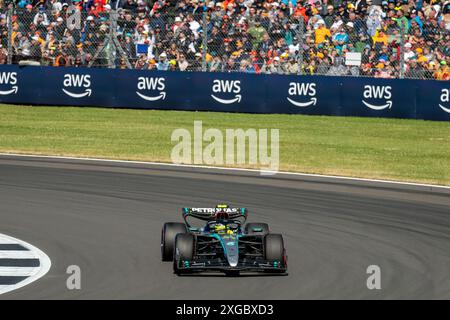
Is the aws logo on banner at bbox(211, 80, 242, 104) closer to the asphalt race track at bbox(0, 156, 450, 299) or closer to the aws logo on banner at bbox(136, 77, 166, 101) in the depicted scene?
the aws logo on banner at bbox(136, 77, 166, 101)

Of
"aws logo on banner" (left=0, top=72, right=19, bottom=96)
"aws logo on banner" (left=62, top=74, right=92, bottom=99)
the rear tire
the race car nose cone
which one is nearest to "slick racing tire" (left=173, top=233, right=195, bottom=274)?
the race car nose cone

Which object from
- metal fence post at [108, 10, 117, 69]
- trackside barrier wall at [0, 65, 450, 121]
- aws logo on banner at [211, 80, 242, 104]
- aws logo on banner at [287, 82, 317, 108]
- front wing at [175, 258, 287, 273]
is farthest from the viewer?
metal fence post at [108, 10, 117, 69]

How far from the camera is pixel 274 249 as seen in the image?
1124 cm

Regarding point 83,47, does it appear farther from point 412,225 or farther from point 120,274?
point 120,274

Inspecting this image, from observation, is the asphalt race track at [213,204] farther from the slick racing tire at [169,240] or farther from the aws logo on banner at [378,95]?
the aws logo on banner at [378,95]

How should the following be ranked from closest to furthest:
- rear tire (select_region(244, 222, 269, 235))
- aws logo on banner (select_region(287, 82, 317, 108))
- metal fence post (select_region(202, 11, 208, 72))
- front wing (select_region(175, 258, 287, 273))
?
1. front wing (select_region(175, 258, 287, 273))
2. rear tire (select_region(244, 222, 269, 235))
3. aws logo on banner (select_region(287, 82, 317, 108))
4. metal fence post (select_region(202, 11, 208, 72))

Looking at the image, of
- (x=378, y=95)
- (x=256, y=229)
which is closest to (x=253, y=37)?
(x=378, y=95)

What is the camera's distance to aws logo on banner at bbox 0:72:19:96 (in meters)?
29.7
